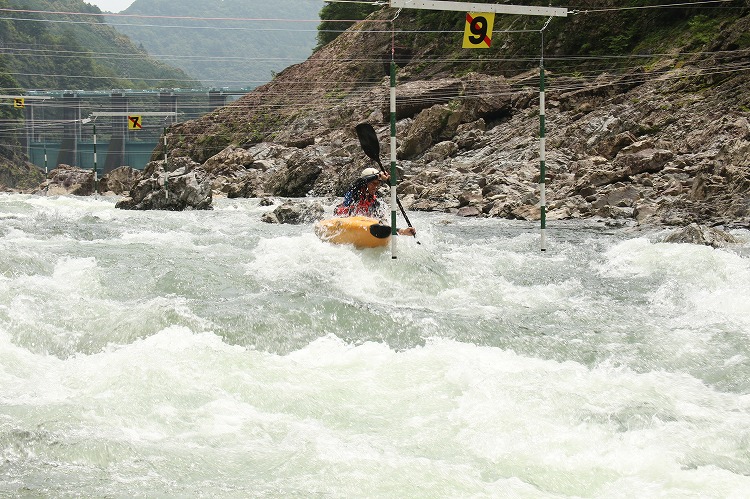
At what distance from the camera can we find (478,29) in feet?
32.7

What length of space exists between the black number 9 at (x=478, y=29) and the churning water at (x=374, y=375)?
266cm

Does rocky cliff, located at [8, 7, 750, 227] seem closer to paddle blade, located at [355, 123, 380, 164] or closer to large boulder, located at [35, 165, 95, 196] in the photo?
paddle blade, located at [355, 123, 380, 164]

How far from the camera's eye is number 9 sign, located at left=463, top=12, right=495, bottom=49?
32.7ft

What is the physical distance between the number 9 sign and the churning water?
104 inches

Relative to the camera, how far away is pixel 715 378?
523 cm

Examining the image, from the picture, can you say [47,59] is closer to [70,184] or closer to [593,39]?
[70,184]

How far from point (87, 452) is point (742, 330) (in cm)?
461

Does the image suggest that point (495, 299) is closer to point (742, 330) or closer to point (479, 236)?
point (742, 330)

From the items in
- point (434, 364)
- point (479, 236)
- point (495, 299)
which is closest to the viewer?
point (434, 364)

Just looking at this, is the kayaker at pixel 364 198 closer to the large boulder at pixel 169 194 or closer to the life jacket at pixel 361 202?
the life jacket at pixel 361 202

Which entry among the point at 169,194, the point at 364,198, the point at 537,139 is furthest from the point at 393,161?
the point at 537,139

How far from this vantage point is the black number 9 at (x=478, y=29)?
997cm

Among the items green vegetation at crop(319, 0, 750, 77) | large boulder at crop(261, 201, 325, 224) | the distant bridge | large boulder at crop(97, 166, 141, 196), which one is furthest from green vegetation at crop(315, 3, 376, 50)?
large boulder at crop(261, 201, 325, 224)

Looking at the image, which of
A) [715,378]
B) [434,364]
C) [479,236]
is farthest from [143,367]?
[479,236]
